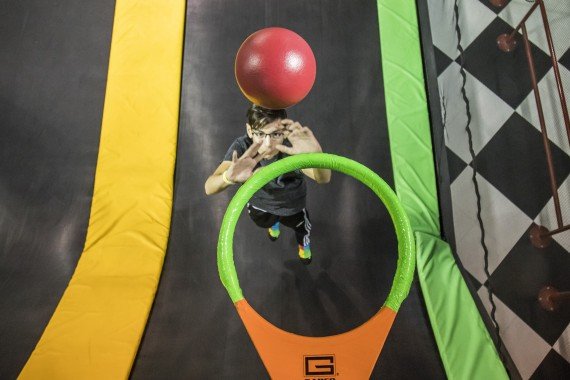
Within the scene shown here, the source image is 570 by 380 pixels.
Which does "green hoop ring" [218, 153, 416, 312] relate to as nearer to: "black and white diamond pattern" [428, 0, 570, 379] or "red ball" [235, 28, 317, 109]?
"red ball" [235, 28, 317, 109]

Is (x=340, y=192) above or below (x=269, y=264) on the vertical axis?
above

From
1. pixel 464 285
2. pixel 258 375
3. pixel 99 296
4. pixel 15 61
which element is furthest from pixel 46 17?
pixel 464 285

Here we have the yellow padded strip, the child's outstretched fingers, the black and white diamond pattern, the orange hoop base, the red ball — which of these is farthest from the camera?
the black and white diamond pattern

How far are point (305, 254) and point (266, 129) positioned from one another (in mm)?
701

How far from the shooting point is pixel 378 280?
72.2 inches

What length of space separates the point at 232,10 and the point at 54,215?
1.51 m

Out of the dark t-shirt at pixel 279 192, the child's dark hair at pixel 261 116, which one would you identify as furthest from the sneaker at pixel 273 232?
the child's dark hair at pixel 261 116

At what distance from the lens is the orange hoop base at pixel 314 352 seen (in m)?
1.09

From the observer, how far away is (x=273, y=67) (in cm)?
125

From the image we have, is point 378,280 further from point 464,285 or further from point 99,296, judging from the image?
point 99,296

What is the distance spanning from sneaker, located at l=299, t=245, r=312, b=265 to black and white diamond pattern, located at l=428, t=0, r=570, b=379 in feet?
2.98

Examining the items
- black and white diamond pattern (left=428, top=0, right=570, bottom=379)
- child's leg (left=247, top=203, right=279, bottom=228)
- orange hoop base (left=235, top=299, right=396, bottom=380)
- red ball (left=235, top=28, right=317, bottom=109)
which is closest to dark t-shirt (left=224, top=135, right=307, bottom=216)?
child's leg (left=247, top=203, right=279, bottom=228)

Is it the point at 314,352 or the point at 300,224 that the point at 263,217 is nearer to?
the point at 300,224

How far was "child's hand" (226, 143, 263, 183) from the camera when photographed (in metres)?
1.41
